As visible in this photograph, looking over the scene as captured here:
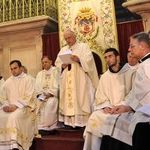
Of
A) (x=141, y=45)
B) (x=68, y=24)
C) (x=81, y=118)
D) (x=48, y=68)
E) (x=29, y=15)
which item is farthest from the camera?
(x=29, y=15)

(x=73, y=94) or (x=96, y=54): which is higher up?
(x=96, y=54)

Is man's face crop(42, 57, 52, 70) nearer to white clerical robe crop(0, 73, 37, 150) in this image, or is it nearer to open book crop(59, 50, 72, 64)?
white clerical robe crop(0, 73, 37, 150)

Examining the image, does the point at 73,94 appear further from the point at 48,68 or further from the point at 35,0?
the point at 35,0

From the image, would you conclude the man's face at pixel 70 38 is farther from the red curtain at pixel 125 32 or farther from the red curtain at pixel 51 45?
the red curtain at pixel 51 45

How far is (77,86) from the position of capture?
6887 mm

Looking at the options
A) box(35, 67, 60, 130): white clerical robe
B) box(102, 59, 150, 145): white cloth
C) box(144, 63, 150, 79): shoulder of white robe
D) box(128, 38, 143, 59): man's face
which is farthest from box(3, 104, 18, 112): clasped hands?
box(144, 63, 150, 79): shoulder of white robe

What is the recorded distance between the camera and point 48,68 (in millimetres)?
7809

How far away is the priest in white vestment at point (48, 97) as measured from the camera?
7016 millimetres

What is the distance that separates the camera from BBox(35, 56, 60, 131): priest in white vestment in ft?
23.0

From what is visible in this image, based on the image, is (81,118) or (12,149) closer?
(12,149)

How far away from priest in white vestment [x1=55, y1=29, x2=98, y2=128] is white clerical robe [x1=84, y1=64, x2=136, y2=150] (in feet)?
3.04

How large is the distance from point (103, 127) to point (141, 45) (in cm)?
139

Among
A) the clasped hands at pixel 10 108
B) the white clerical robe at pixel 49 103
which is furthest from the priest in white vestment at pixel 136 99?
the clasped hands at pixel 10 108

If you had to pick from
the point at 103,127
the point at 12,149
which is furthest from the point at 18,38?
the point at 103,127
